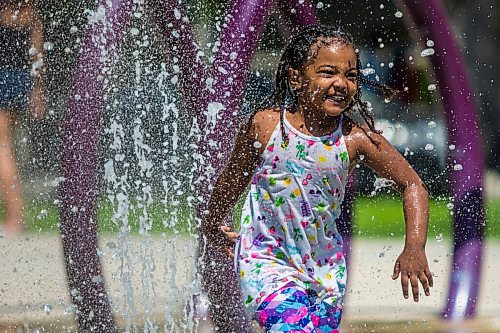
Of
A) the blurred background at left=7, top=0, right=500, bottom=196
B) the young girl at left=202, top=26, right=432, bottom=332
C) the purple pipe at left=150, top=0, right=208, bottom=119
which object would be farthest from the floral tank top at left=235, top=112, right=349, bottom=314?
the blurred background at left=7, top=0, right=500, bottom=196

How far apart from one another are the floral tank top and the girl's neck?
0.08ft

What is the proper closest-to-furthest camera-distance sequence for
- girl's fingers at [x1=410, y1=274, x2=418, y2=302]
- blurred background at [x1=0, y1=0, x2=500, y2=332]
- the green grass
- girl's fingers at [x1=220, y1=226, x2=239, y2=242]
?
girl's fingers at [x1=410, y1=274, x2=418, y2=302] < girl's fingers at [x1=220, y1=226, x2=239, y2=242] < blurred background at [x1=0, y1=0, x2=500, y2=332] < the green grass

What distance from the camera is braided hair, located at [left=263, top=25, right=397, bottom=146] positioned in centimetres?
313

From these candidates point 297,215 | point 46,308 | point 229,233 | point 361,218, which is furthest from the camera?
point 361,218

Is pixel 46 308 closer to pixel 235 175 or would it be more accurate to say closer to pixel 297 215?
pixel 235 175

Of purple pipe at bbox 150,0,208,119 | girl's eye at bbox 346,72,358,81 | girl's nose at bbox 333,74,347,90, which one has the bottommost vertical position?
girl's nose at bbox 333,74,347,90

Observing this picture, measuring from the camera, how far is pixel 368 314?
4973 millimetres

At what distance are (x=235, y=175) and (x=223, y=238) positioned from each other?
0.25m

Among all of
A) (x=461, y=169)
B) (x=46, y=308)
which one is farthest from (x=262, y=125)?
(x=46, y=308)

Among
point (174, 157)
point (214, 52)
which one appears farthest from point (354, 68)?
point (174, 157)

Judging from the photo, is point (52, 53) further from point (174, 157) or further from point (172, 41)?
point (172, 41)

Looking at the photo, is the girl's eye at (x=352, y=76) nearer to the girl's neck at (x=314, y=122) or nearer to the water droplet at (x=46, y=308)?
the girl's neck at (x=314, y=122)

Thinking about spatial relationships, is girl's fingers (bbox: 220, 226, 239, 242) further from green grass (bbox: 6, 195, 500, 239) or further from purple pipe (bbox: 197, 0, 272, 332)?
green grass (bbox: 6, 195, 500, 239)

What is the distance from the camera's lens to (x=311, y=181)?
3047 mm
